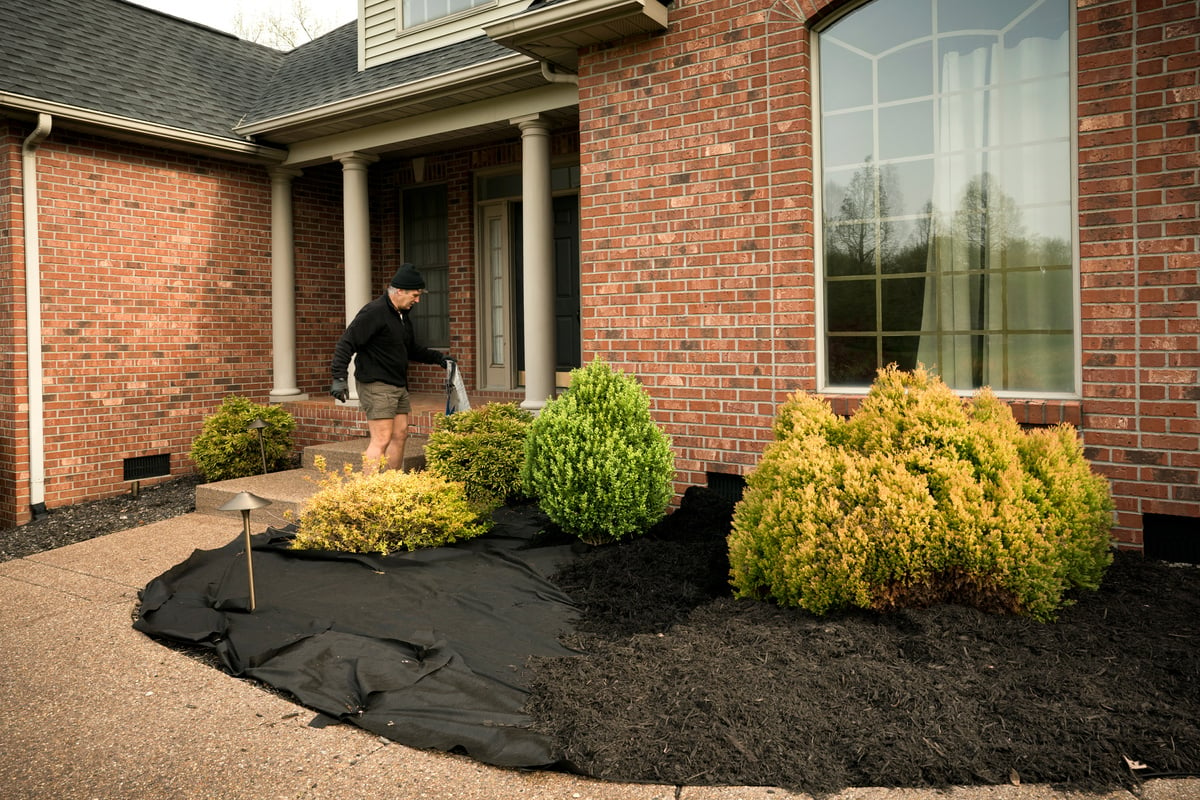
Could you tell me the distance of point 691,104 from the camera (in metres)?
5.87

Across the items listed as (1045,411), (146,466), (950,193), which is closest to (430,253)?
(146,466)

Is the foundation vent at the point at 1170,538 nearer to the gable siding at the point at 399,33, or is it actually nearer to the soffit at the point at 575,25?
the soffit at the point at 575,25

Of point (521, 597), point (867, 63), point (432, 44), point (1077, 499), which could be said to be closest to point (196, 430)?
point (432, 44)

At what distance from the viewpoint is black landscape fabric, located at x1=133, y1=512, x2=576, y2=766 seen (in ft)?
10.5

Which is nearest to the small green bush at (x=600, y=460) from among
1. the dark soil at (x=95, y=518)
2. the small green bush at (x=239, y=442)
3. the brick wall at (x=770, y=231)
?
the brick wall at (x=770, y=231)

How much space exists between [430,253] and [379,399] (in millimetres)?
4283

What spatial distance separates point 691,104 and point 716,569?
321 cm

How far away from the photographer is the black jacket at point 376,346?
647 cm

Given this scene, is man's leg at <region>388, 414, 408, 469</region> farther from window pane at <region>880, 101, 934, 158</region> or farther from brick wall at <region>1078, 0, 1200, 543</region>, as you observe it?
brick wall at <region>1078, 0, 1200, 543</region>

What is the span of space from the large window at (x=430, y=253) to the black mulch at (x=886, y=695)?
6909 mm

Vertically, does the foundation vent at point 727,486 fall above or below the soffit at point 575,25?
below

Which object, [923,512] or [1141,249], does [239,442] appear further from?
[1141,249]

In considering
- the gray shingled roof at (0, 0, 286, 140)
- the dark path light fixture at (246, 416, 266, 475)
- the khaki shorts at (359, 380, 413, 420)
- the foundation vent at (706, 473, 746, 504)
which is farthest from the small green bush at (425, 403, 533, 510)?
the gray shingled roof at (0, 0, 286, 140)

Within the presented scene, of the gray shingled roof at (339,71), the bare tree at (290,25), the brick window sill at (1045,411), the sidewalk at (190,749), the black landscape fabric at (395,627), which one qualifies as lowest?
the sidewalk at (190,749)
